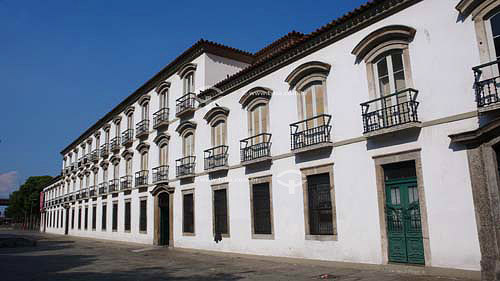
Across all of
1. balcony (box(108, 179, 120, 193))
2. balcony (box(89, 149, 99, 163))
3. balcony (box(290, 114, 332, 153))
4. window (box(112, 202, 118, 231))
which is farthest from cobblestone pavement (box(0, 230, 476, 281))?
balcony (box(89, 149, 99, 163))

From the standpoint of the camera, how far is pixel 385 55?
37.1 feet

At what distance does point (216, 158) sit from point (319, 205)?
20.4ft

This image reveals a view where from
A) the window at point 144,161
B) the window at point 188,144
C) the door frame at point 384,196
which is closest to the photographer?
the door frame at point 384,196

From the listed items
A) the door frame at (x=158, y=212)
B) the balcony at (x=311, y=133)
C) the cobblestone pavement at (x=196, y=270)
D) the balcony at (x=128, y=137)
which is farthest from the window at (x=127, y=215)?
the balcony at (x=311, y=133)

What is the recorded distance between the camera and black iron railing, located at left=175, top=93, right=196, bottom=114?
2002cm

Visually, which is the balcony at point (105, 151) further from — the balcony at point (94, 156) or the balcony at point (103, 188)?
the balcony at point (103, 188)

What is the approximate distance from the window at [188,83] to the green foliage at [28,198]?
197 ft

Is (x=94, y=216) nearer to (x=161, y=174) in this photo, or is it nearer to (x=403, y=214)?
(x=161, y=174)

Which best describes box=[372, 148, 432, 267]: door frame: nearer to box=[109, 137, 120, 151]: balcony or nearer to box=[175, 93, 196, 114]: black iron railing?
box=[175, 93, 196, 114]: black iron railing

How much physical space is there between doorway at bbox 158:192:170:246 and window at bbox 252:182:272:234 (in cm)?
810

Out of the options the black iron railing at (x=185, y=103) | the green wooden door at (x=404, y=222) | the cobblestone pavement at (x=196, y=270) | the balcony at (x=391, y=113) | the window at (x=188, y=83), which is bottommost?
the cobblestone pavement at (x=196, y=270)

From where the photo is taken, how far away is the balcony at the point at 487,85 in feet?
28.4

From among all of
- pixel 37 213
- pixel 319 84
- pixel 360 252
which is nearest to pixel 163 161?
pixel 319 84

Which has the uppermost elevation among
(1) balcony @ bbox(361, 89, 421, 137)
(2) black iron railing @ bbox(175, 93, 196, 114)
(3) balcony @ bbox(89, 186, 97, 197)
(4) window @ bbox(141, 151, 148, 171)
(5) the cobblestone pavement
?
(2) black iron railing @ bbox(175, 93, 196, 114)
